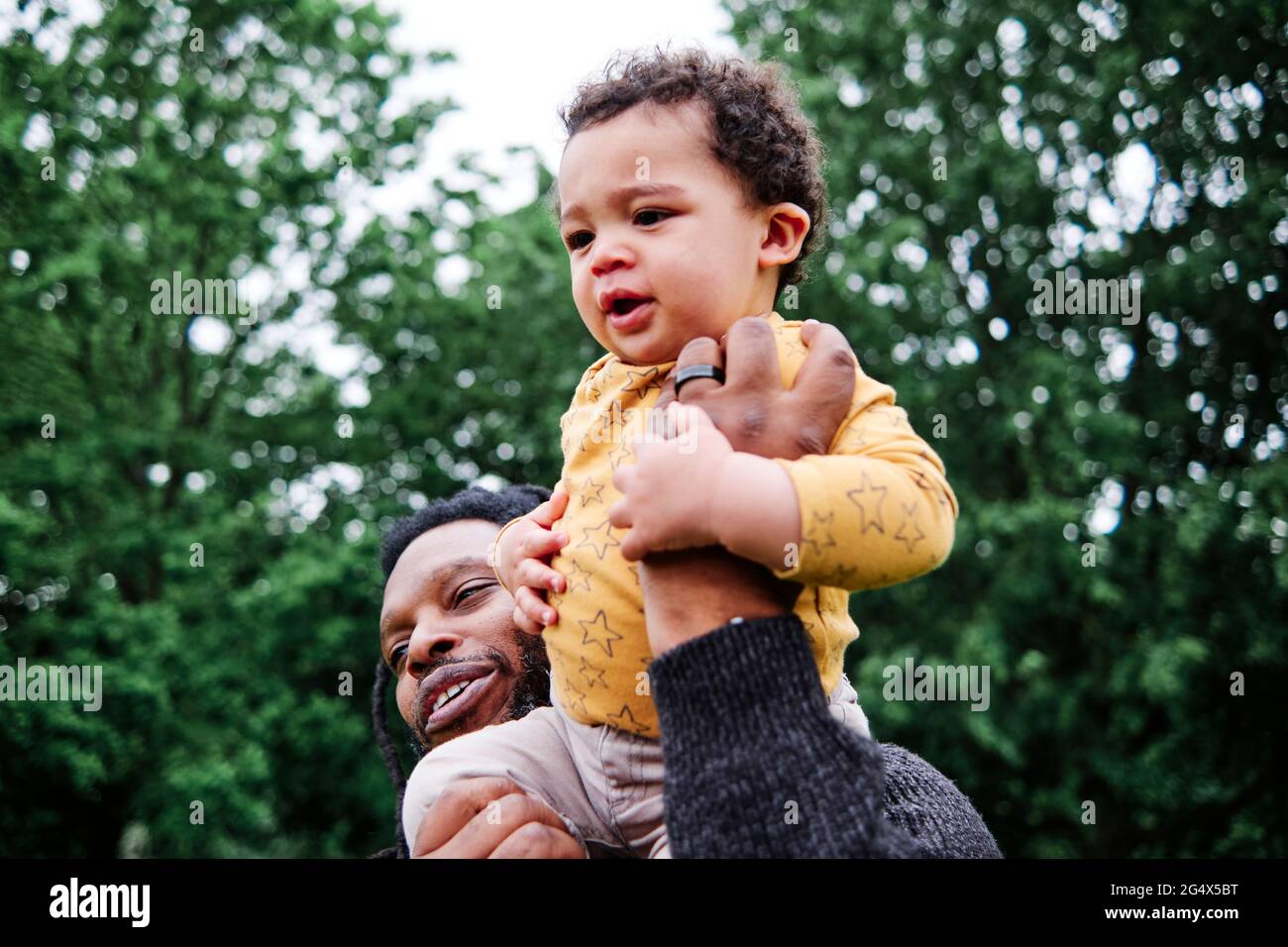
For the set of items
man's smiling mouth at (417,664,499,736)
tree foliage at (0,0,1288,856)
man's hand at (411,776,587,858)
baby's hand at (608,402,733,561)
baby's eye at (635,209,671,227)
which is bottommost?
man's hand at (411,776,587,858)

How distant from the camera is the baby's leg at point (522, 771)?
177 cm

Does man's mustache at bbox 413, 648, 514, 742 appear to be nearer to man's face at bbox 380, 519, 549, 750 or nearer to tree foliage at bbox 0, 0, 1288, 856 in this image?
man's face at bbox 380, 519, 549, 750

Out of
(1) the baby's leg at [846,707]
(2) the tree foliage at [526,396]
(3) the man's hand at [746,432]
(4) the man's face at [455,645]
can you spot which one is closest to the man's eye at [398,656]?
(4) the man's face at [455,645]

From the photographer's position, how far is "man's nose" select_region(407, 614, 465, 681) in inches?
98.3

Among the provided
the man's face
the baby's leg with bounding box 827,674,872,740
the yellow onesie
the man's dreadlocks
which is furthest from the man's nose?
the baby's leg with bounding box 827,674,872,740

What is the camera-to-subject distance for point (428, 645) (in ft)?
8.21

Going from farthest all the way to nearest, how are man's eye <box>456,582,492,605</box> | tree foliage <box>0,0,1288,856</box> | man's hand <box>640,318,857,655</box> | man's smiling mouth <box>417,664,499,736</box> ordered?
tree foliage <box>0,0,1288,856</box>, man's eye <box>456,582,492,605</box>, man's smiling mouth <box>417,664,499,736</box>, man's hand <box>640,318,857,655</box>

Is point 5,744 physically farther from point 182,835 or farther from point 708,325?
point 708,325

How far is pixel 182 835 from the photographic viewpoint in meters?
11.3

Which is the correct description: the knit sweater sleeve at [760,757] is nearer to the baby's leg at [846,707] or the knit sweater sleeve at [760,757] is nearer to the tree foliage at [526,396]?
the baby's leg at [846,707]

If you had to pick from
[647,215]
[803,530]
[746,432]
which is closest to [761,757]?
[803,530]

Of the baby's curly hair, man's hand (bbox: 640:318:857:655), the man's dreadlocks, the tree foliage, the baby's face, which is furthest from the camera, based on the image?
the tree foliage

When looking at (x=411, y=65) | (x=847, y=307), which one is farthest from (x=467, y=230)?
(x=847, y=307)

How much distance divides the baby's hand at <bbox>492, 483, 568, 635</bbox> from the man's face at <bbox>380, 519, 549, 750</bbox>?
53 centimetres
